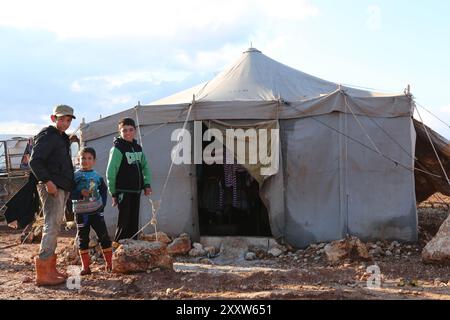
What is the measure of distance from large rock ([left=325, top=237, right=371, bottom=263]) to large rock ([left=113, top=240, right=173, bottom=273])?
7.65 feet

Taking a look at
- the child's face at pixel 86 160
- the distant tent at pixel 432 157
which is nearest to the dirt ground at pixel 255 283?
the child's face at pixel 86 160

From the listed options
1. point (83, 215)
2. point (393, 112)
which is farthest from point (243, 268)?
point (393, 112)

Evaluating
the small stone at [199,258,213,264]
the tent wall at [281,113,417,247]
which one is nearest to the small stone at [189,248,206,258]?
the small stone at [199,258,213,264]

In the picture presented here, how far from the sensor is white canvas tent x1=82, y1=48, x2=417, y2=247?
762 centimetres

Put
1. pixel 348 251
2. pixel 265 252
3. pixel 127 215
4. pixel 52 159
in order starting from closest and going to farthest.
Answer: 1. pixel 52 159
2. pixel 127 215
3. pixel 348 251
4. pixel 265 252

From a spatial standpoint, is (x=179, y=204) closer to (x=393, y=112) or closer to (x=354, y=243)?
(x=354, y=243)

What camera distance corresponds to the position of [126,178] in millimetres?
6090

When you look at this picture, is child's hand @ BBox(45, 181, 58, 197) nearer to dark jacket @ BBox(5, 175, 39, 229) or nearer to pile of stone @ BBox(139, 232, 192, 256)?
dark jacket @ BBox(5, 175, 39, 229)

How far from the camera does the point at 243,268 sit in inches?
265

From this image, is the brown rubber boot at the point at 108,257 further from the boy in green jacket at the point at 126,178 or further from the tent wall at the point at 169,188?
the tent wall at the point at 169,188

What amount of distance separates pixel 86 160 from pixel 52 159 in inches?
25.8

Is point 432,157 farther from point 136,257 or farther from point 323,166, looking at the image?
point 136,257

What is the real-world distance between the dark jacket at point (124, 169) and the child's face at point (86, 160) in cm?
20

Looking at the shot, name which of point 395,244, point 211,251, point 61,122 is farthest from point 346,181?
point 61,122
